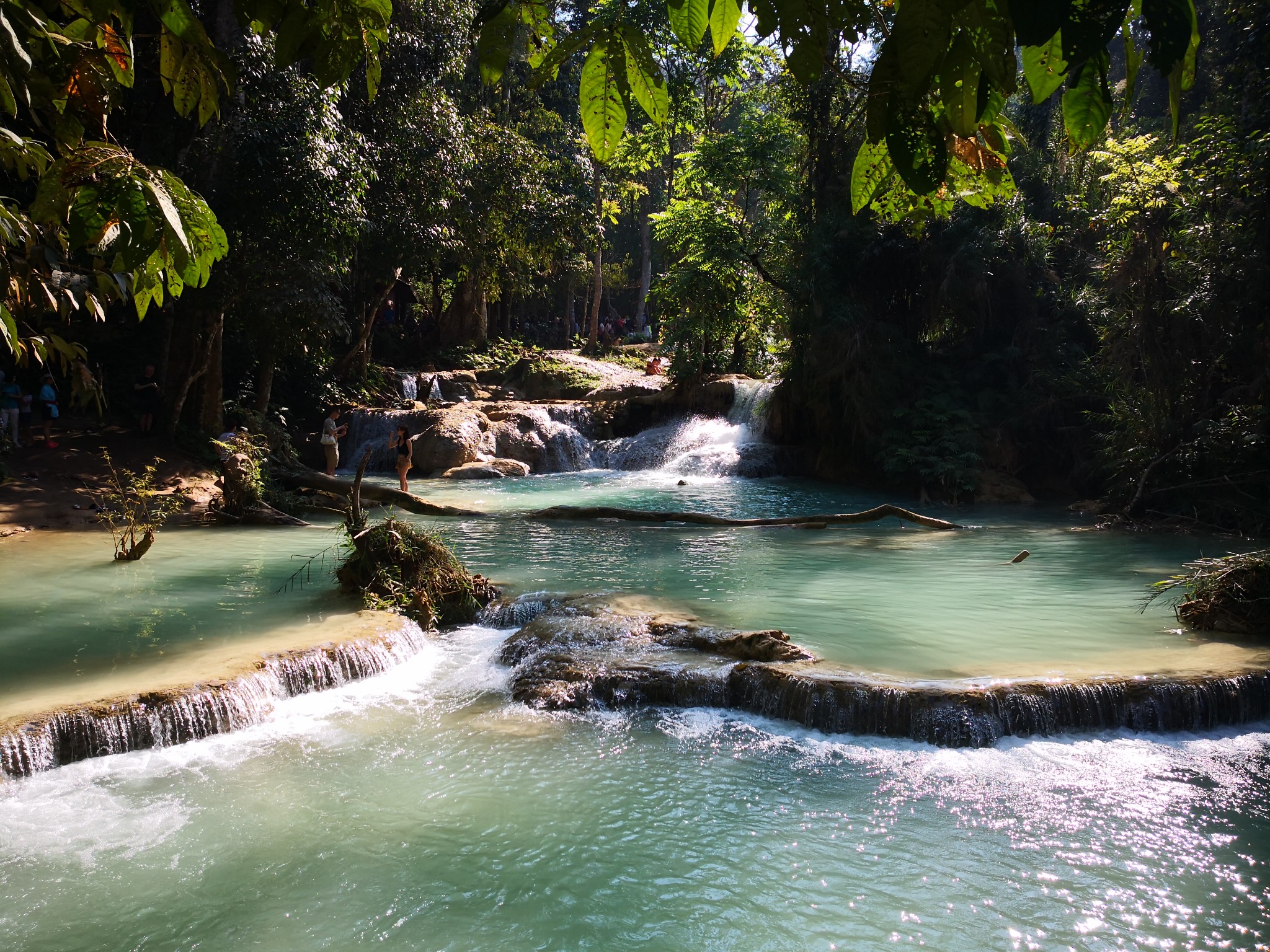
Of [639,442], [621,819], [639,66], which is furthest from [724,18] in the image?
[639,442]

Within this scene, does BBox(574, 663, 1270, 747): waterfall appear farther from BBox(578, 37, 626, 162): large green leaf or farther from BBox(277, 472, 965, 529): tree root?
BBox(578, 37, 626, 162): large green leaf

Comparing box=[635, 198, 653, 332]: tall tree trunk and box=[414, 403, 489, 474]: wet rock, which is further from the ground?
box=[635, 198, 653, 332]: tall tree trunk

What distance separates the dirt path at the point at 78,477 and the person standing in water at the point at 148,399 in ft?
1.01

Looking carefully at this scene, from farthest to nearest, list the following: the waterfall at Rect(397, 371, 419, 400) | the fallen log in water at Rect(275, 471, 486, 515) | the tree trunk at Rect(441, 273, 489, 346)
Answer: the tree trunk at Rect(441, 273, 489, 346) → the waterfall at Rect(397, 371, 419, 400) → the fallen log in water at Rect(275, 471, 486, 515)

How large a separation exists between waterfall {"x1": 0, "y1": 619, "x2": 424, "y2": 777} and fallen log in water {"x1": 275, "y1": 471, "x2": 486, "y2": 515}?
232 inches

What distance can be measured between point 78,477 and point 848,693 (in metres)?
12.6

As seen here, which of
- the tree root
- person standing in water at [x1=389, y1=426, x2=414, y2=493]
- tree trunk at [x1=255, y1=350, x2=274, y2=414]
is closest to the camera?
the tree root

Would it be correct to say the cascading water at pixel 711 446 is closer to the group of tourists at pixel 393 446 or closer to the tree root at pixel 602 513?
the group of tourists at pixel 393 446

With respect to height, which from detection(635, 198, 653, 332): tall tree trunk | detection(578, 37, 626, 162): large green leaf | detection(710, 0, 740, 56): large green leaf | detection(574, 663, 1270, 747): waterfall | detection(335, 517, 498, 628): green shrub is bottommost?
detection(574, 663, 1270, 747): waterfall

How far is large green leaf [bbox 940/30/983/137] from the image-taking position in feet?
4.73

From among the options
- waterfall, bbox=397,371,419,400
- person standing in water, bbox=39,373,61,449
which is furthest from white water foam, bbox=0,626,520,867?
waterfall, bbox=397,371,419,400

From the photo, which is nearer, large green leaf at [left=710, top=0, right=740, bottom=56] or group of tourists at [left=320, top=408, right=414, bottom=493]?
large green leaf at [left=710, top=0, right=740, bottom=56]

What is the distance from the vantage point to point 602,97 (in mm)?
1736

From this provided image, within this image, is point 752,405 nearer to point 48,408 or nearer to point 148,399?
point 148,399
